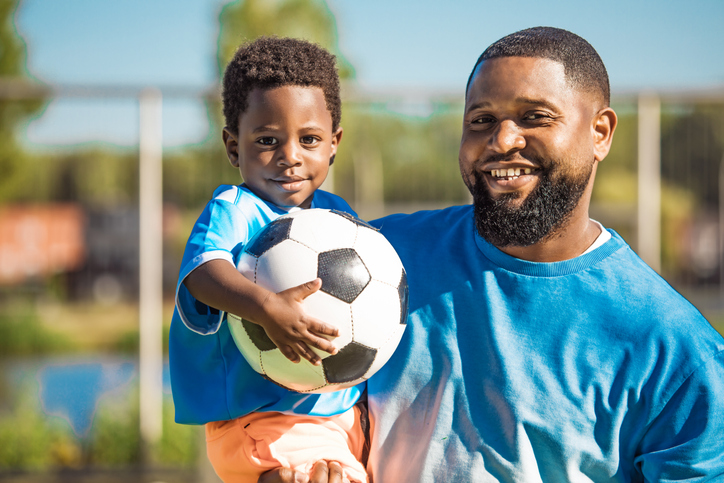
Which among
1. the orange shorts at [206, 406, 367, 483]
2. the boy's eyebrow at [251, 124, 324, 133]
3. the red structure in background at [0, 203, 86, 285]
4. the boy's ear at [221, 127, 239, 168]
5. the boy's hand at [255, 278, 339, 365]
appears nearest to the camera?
the boy's hand at [255, 278, 339, 365]

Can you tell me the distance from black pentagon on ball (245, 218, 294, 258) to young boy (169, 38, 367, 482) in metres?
0.07

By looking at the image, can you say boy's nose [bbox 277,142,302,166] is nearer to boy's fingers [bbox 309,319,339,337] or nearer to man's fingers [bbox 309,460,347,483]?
boy's fingers [bbox 309,319,339,337]

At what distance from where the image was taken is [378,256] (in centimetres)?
179

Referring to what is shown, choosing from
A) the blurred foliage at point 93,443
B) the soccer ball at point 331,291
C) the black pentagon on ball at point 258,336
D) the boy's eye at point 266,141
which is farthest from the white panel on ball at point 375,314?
the blurred foliage at point 93,443

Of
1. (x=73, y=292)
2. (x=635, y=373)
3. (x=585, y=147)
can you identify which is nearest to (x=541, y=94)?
(x=585, y=147)

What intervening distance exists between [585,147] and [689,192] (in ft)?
15.1

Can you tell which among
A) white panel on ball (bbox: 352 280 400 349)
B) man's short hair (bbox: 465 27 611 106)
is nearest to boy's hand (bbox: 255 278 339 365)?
white panel on ball (bbox: 352 280 400 349)

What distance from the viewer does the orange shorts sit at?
6.27 ft

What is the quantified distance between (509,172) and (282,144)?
73 cm

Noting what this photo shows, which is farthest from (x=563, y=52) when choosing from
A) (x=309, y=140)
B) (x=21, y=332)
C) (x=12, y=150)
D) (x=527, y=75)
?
(x=12, y=150)

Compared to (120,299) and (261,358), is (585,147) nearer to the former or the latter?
(261,358)

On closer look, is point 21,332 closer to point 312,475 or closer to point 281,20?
point 312,475

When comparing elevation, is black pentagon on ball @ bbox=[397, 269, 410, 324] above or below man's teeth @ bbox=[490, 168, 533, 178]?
below

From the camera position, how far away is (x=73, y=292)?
602cm
